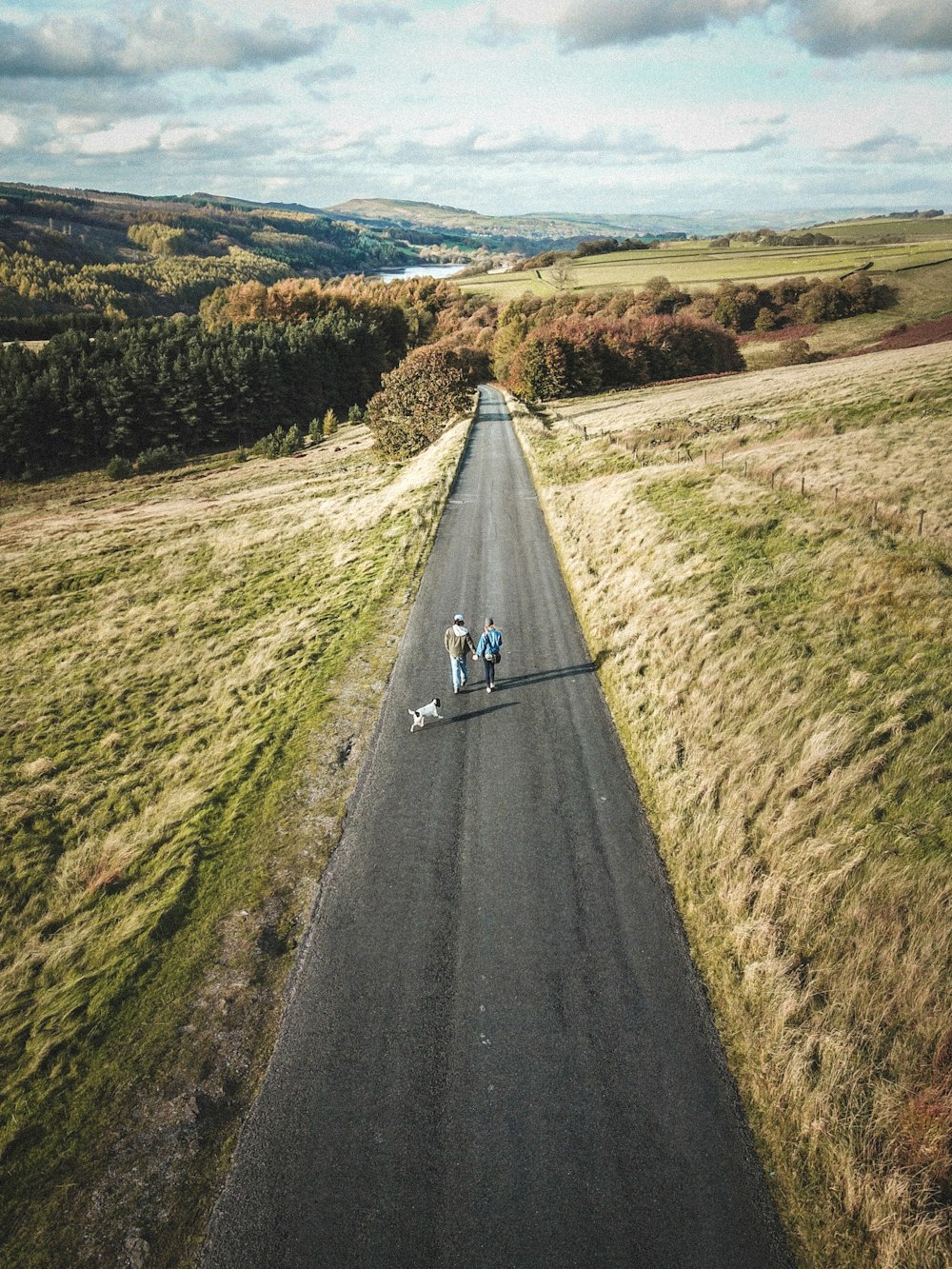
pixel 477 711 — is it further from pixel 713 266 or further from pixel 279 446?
pixel 713 266

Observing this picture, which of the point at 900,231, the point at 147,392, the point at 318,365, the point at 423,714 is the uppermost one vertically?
the point at 900,231

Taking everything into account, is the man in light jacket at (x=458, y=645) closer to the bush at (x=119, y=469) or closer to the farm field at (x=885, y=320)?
the bush at (x=119, y=469)

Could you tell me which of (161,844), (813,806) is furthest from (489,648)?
(161,844)

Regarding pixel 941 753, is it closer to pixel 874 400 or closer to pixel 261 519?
pixel 874 400

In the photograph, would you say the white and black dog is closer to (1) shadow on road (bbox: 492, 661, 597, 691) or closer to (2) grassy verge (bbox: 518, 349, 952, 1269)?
(1) shadow on road (bbox: 492, 661, 597, 691)

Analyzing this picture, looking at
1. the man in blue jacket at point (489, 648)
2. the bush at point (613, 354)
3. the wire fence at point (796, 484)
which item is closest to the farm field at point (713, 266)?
the bush at point (613, 354)

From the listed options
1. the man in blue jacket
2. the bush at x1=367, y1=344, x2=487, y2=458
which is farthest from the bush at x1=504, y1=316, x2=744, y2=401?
the man in blue jacket
